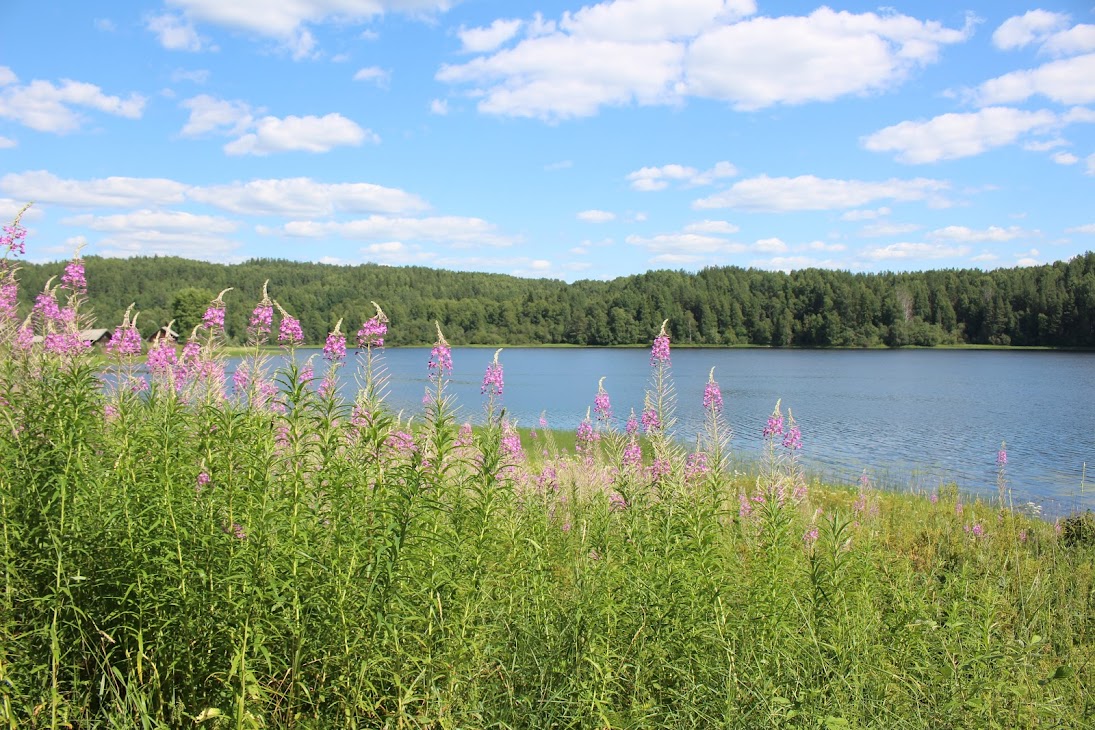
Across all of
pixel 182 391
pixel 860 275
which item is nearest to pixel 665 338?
pixel 182 391

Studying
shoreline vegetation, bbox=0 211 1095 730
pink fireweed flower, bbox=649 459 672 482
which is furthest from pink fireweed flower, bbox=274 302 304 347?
pink fireweed flower, bbox=649 459 672 482

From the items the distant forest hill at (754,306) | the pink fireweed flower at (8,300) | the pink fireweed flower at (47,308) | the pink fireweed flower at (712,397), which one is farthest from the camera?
the distant forest hill at (754,306)

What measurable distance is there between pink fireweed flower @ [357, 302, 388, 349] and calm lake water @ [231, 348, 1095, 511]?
184 mm

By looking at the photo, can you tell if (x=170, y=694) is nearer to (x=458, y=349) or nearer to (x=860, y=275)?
(x=458, y=349)

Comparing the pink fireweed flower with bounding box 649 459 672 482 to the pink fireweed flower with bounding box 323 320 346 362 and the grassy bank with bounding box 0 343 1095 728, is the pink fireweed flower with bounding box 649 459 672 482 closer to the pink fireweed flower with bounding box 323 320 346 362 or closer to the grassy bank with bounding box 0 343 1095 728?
the grassy bank with bounding box 0 343 1095 728

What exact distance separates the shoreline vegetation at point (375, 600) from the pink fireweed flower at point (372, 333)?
6cm

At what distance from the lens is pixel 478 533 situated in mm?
4445

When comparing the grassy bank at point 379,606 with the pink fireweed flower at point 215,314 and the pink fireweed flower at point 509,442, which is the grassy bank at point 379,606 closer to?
the pink fireweed flower at point 215,314

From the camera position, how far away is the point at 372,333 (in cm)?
521

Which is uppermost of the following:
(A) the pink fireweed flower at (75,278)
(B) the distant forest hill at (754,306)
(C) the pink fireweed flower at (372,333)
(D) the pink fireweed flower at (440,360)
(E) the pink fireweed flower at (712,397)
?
(B) the distant forest hill at (754,306)

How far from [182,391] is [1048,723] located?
767cm

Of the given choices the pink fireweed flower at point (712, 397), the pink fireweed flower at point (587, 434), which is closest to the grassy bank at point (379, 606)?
the pink fireweed flower at point (712, 397)

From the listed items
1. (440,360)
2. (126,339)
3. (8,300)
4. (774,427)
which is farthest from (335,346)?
(774,427)

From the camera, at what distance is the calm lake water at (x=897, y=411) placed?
21.7 meters
